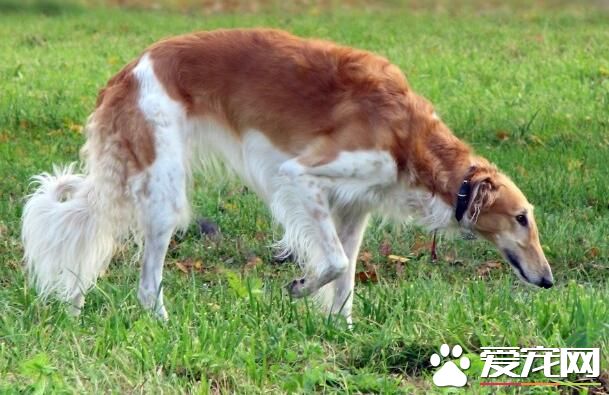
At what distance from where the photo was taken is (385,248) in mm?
7277

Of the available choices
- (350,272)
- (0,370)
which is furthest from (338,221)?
(0,370)

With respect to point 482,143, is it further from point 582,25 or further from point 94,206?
point 582,25

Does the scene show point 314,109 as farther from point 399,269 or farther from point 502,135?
point 502,135

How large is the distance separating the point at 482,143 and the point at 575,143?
72 cm

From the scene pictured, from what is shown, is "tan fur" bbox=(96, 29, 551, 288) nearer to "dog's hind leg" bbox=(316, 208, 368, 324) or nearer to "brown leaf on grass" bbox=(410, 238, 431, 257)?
"dog's hind leg" bbox=(316, 208, 368, 324)

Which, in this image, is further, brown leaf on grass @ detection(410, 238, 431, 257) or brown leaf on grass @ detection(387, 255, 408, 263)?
brown leaf on grass @ detection(410, 238, 431, 257)

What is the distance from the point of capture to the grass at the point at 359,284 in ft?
15.4

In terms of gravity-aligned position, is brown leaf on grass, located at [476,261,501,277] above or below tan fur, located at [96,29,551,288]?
below

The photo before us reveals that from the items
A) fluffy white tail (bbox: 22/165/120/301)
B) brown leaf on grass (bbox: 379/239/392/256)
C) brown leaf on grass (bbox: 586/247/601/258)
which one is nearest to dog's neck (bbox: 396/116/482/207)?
brown leaf on grass (bbox: 379/239/392/256)

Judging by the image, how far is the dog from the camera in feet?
19.6

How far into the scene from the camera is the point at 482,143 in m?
9.46

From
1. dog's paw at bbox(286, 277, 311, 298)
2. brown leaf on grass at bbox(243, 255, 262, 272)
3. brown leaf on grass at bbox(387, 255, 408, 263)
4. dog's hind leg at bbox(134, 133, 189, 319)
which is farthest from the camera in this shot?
brown leaf on grass at bbox(387, 255, 408, 263)

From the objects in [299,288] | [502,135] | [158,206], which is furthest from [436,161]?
[502,135]

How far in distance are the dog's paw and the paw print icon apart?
1.22 metres
